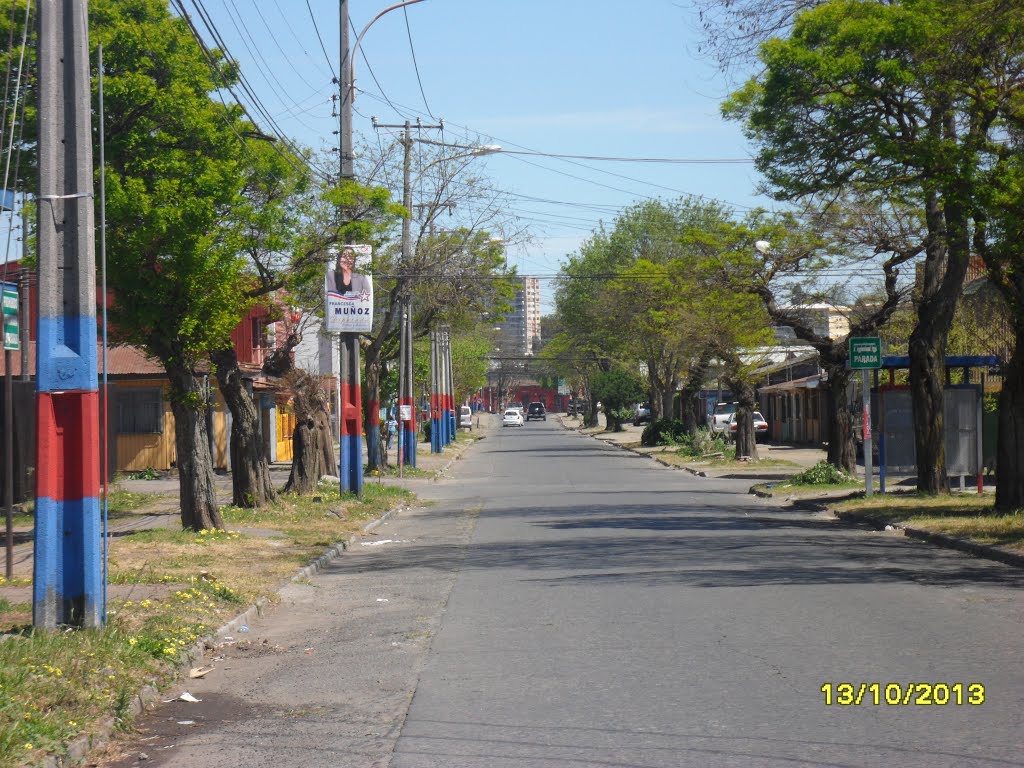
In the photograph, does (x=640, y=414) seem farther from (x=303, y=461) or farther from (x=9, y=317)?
(x=9, y=317)

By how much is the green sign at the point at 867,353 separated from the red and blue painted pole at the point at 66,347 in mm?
16281

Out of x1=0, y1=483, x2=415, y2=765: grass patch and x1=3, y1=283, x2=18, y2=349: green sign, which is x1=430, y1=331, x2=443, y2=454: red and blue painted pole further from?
x1=3, y1=283, x2=18, y2=349: green sign

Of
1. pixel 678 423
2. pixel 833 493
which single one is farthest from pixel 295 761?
pixel 678 423

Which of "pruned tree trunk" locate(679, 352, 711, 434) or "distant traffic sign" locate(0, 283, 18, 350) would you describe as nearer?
"distant traffic sign" locate(0, 283, 18, 350)

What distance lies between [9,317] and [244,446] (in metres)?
9.82

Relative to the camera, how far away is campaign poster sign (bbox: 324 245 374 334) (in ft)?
73.1

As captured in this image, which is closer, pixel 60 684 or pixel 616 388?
Result: pixel 60 684

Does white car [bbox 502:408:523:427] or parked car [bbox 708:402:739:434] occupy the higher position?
parked car [bbox 708:402:739:434]

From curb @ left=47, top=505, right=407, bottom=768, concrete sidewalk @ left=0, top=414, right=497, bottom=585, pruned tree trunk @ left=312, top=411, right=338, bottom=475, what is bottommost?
concrete sidewalk @ left=0, top=414, right=497, bottom=585

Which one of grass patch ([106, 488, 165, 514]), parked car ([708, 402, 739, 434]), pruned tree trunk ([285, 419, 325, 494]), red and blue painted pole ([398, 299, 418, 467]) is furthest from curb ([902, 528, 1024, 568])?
parked car ([708, 402, 739, 434])

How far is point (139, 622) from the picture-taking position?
10078mm

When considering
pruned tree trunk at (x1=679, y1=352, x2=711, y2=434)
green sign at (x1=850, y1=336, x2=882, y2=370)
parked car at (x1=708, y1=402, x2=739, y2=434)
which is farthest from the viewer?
parked car at (x1=708, y1=402, x2=739, y2=434)

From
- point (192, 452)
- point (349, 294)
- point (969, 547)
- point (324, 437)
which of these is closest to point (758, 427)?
point (324, 437)
